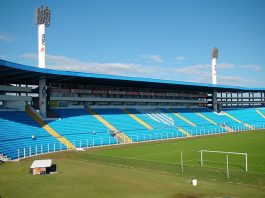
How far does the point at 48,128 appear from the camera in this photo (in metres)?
43.6

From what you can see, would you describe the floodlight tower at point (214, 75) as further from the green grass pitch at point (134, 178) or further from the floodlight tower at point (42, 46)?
the green grass pitch at point (134, 178)

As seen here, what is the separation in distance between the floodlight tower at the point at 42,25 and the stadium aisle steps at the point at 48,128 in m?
6.37

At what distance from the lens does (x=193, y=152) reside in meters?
37.3

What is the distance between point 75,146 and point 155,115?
25774 mm

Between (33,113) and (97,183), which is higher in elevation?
(33,113)

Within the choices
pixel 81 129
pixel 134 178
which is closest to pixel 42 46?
pixel 81 129

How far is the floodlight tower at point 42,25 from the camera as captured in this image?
154 ft

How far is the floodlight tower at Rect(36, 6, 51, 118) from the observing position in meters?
46.5

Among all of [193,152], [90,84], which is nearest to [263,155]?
[193,152]

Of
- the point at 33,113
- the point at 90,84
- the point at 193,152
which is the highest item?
the point at 90,84

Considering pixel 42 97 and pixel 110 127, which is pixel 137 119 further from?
pixel 42 97

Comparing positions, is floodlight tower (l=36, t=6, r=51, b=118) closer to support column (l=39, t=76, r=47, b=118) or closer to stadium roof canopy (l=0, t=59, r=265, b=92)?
support column (l=39, t=76, r=47, b=118)

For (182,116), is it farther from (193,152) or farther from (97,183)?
(97,183)

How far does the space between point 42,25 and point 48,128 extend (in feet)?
48.5
